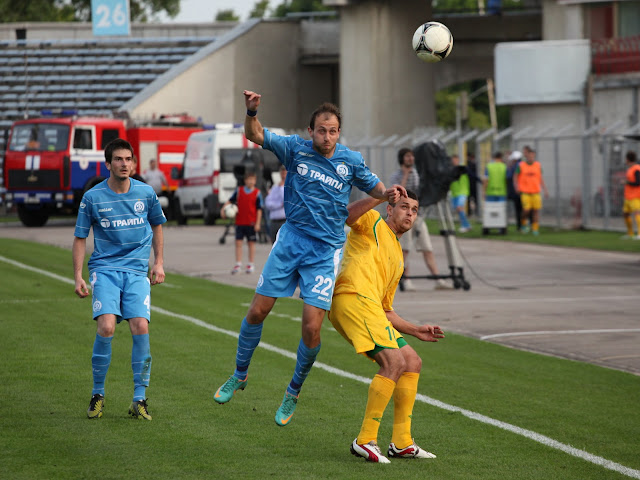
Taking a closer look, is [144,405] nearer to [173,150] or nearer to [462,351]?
[462,351]

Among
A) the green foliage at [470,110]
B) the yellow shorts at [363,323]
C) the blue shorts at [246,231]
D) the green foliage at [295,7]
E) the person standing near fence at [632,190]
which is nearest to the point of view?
the yellow shorts at [363,323]

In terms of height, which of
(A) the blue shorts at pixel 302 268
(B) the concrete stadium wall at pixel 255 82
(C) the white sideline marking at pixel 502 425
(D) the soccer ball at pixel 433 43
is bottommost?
(C) the white sideline marking at pixel 502 425

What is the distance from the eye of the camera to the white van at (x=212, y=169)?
34469mm

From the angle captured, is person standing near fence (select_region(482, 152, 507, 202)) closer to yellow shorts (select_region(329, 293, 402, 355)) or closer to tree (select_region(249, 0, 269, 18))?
yellow shorts (select_region(329, 293, 402, 355))

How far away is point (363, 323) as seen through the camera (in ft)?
22.4

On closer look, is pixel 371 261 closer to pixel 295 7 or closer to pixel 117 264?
pixel 117 264

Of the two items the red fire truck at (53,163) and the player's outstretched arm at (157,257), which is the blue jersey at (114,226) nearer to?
the player's outstretched arm at (157,257)

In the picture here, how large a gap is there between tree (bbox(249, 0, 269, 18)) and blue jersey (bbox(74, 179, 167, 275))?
97.8 metres

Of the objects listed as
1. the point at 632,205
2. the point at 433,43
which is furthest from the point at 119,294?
the point at 632,205

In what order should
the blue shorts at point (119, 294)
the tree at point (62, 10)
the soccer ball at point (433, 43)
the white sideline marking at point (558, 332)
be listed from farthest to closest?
the tree at point (62, 10)
the white sideline marking at point (558, 332)
the soccer ball at point (433, 43)
the blue shorts at point (119, 294)

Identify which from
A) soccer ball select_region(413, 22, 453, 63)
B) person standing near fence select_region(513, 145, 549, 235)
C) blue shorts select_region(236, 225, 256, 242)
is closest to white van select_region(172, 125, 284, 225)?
person standing near fence select_region(513, 145, 549, 235)

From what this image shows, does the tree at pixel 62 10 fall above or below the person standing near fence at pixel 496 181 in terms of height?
above

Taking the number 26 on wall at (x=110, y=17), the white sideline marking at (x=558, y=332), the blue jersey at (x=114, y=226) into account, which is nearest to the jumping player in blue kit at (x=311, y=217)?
the blue jersey at (x=114, y=226)

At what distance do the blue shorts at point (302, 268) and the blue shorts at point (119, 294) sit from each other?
1.13 metres
